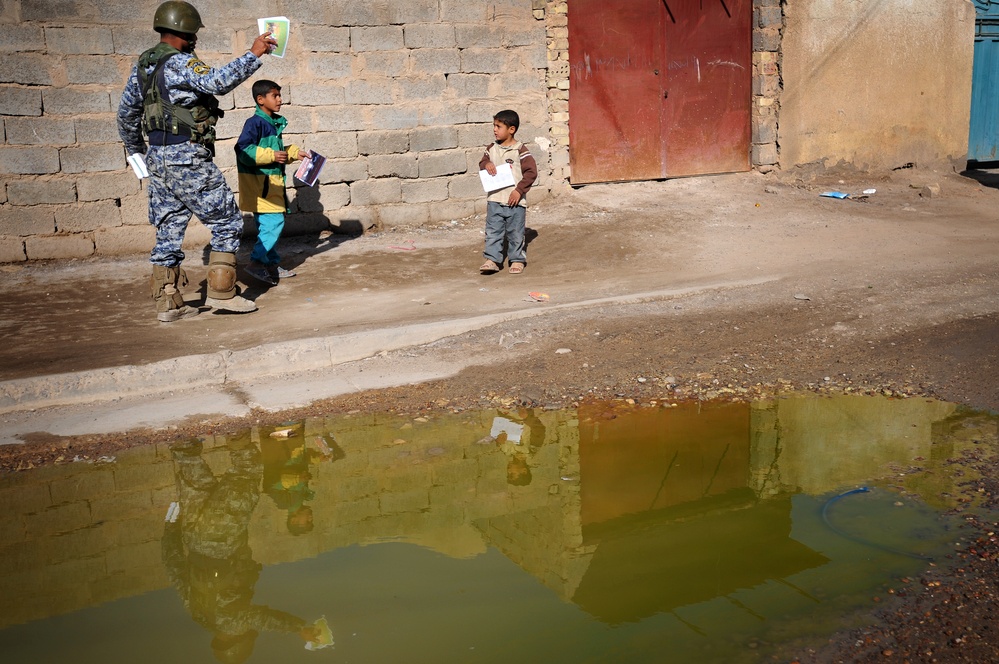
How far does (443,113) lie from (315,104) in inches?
49.7

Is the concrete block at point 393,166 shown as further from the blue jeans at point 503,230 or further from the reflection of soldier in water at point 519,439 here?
the reflection of soldier in water at point 519,439

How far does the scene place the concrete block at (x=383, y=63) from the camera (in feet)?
27.7

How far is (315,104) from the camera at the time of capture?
27.2 ft

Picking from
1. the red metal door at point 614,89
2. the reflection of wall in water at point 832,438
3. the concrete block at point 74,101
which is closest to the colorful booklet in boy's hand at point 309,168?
the concrete block at point 74,101

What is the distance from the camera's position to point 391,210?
8758 millimetres

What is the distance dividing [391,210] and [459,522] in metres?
5.58

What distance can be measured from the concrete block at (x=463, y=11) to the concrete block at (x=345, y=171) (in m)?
1.62

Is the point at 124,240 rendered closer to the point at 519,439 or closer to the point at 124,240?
the point at 124,240

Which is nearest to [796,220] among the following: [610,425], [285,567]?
[610,425]

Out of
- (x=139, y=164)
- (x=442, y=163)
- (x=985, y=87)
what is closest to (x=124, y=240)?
(x=139, y=164)

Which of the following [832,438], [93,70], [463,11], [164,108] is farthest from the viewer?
[463,11]

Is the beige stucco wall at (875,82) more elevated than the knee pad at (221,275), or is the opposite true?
the beige stucco wall at (875,82)

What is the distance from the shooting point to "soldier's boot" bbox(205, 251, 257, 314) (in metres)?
5.93

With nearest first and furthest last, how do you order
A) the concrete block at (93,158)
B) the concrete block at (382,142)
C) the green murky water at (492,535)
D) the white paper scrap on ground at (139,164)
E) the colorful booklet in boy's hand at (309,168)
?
the green murky water at (492,535)
the white paper scrap on ground at (139,164)
the colorful booklet in boy's hand at (309,168)
the concrete block at (93,158)
the concrete block at (382,142)
